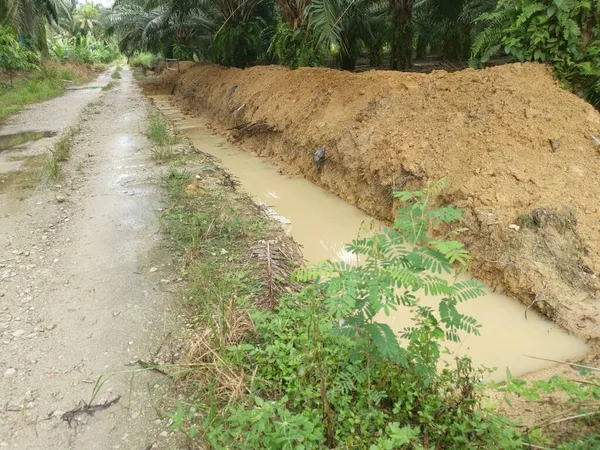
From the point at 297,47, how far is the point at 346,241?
5.93 m

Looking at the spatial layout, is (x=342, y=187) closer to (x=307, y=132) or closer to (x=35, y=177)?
(x=307, y=132)

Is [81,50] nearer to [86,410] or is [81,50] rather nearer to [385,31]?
[385,31]

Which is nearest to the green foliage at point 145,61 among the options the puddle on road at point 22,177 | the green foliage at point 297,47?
the green foliage at point 297,47

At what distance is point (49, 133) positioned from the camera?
9188mm

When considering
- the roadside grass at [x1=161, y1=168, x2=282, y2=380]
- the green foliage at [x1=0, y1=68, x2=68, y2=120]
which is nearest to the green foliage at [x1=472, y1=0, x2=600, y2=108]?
the roadside grass at [x1=161, y1=168, x2=282, y2=380]

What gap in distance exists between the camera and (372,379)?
215 cm

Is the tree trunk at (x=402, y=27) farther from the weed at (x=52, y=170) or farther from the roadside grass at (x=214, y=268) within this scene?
the weed at (x=52, y=170)

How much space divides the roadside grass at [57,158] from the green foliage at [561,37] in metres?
6.41

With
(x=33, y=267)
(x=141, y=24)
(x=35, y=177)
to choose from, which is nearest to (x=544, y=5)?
(x=33, y=267)

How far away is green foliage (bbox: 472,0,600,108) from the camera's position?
14.1 feet

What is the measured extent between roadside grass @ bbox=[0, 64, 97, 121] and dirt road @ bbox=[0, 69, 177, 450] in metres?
8.37


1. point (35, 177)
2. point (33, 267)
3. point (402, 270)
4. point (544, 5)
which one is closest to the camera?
point (402, 270)

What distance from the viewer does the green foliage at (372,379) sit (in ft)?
5.86

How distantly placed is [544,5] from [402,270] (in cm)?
439
